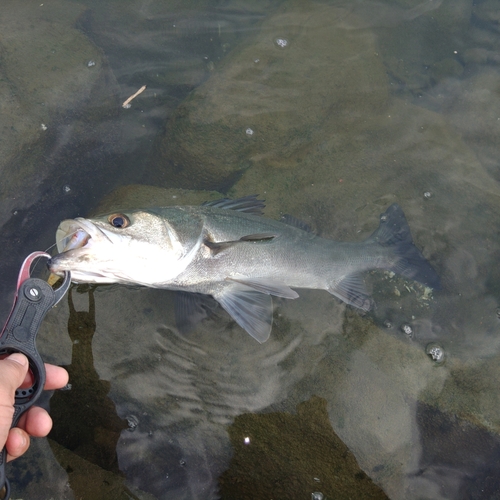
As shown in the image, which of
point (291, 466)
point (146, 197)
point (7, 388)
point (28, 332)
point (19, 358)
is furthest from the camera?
point (146, 197)

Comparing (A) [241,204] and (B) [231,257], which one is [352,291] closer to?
(B) [231,257]

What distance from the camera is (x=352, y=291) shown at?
12.8 ft

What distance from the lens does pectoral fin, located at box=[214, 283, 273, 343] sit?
3.61 metres

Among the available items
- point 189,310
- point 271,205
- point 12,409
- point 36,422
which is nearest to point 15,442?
point 36,422

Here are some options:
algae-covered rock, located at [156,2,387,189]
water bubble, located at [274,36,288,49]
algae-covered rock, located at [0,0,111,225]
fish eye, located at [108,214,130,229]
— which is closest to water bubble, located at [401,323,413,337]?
algae-covered rock, located at [156,2,387,189]

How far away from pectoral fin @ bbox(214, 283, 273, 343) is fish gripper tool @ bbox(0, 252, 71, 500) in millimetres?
1481

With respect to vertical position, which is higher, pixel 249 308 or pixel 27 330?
pixel 27 330

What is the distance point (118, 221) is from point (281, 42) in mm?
3721

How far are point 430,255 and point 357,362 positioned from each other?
1.46 meters

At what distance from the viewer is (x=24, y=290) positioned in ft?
8.35

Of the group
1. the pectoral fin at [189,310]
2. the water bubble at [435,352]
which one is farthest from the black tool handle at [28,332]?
the water bubble at [435,352]

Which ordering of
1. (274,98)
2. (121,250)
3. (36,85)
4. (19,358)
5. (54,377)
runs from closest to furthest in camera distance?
1. (19,358)
2. (54,377)
3. (121,250)
4. (36,85)
5. (274,98)

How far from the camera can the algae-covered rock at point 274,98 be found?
4.89 m

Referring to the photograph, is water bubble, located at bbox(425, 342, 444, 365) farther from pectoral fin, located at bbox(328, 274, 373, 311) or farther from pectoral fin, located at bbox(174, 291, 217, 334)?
pectoral fin, located at bbox(174, 291, 217, 334)
